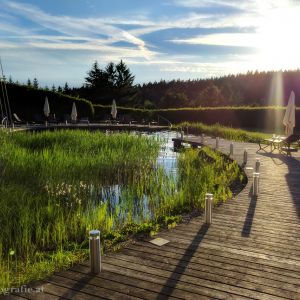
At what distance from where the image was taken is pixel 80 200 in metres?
7.65

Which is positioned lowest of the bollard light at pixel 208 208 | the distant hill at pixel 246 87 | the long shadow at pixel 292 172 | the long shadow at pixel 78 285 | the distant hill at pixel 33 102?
the long shadow at pixel 292 172

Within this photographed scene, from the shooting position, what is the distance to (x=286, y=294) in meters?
3.85

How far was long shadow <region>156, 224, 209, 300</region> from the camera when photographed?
3.88 meters

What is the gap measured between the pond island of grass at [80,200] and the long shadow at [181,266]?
0.71m

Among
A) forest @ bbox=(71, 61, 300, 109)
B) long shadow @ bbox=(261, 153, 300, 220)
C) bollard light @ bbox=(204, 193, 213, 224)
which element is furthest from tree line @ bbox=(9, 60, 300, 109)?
bollard light @ bbox=(204, 193, 213, 224)

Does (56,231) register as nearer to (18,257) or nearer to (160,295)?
(18,257)

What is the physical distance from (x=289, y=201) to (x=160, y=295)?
16.4ft

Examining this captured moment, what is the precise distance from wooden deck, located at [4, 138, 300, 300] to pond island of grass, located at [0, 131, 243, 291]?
53 cm

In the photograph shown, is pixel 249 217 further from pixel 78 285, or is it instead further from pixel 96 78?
pixel 96 78

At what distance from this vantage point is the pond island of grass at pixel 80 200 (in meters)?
5.43

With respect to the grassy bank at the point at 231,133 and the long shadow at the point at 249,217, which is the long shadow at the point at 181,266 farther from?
the grassy bank at the point at 231,133

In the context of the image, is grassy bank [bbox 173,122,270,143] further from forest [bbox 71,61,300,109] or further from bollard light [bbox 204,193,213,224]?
bollard light [bbox 204,193,213,224]

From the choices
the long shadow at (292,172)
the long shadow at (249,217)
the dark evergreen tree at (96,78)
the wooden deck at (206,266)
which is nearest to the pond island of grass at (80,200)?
the wooden deck at (206,266)

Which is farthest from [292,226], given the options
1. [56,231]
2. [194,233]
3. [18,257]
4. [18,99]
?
[18,99]
